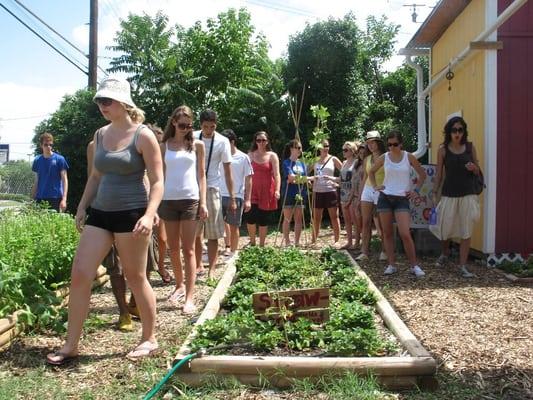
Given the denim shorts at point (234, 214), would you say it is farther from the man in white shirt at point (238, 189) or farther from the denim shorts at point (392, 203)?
the denim shorts at point (392, 203)

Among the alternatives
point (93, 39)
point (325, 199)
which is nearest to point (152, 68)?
point (93, 39)

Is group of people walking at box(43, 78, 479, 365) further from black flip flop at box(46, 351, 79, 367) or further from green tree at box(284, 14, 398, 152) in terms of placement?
green tree at box(284, 14, 398, 152)

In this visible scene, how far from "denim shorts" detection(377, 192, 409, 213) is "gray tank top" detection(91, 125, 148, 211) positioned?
390 cm

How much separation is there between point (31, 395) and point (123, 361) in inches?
26.4

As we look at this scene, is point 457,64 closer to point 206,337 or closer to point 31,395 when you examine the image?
point 206,337

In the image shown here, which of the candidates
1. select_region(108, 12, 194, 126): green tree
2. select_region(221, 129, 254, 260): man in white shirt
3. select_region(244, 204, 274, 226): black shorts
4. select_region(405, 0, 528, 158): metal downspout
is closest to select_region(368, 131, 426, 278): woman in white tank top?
select_region(405, 0, 528, 158): metal downspout

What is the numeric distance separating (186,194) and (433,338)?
2370mm

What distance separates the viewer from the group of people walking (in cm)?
384

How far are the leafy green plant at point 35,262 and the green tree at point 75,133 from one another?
27.7 ft

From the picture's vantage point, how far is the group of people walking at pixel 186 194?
384 cm

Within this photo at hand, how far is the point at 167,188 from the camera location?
5.20m

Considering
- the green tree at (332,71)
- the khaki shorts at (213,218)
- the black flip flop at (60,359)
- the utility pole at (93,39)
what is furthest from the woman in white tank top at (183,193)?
the utility pole at (93,39)

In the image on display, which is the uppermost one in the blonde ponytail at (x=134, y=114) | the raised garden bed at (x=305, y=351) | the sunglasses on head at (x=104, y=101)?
the sunglasses on head at (x=104, y=101)

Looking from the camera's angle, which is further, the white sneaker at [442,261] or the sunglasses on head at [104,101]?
the white sneaker at [442,261]
